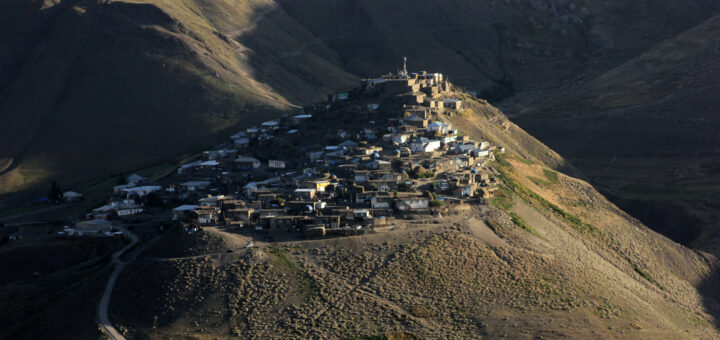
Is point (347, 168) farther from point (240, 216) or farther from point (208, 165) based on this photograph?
point (208, 165)

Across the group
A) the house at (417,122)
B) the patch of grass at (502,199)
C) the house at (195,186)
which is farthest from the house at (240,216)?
the house at (417,122)

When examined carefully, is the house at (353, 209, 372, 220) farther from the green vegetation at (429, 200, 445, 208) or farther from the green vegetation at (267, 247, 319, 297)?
the green vegetation at (267, 247, 319, 297)

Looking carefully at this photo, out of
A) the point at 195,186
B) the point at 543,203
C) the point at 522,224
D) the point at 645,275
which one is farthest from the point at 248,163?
the point at 645,275

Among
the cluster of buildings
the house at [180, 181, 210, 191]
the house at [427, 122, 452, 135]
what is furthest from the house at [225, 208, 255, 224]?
the house at [427, 122, 452, 135]

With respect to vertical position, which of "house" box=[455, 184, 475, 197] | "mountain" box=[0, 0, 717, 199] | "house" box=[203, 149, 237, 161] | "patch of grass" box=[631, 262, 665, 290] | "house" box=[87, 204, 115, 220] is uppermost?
"mountain" box=[0, 0, 717, 199]

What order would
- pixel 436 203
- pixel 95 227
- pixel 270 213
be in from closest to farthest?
1. pixel 270 213
2. pixel 436 203
3. pixel 95 227

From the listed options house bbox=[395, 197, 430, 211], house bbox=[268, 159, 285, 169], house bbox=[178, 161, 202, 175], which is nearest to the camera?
house bbox=[395, 197, 430, 211]

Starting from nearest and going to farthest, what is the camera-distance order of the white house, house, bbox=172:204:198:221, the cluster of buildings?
the cluster of buildings < house, bbox=172:204:198:221 < the white house
